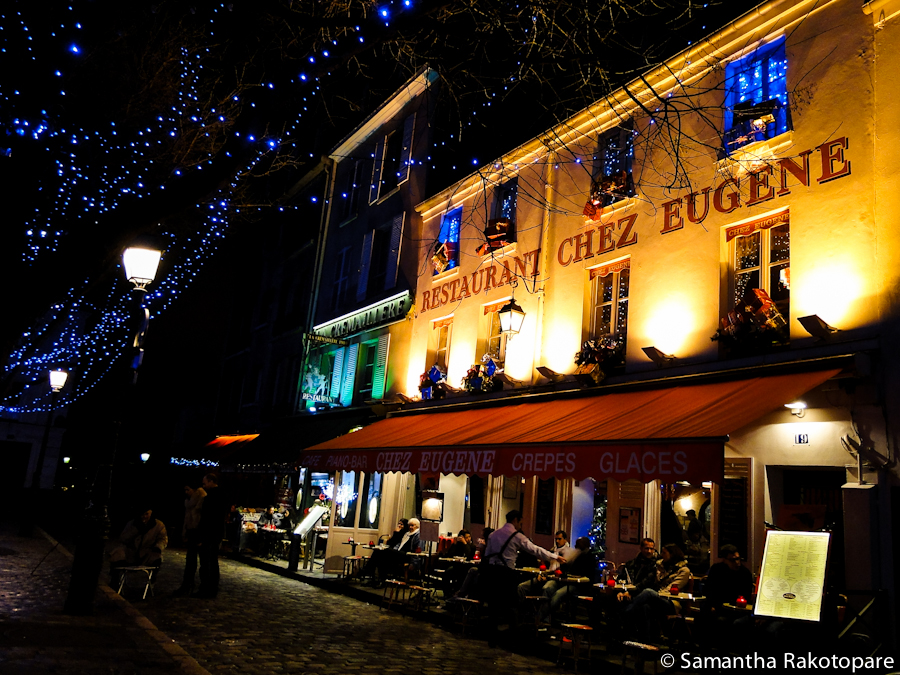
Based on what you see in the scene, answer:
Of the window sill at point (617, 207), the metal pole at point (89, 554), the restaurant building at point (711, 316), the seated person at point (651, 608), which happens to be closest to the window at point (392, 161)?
the restaurant building at point (711, 316)

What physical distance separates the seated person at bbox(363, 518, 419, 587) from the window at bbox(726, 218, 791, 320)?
7.20 meters

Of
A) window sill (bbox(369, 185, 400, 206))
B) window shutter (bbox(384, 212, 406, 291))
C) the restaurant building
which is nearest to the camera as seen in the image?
the restaurant building

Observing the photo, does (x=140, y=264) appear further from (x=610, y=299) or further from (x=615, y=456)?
(x=610, y=299)

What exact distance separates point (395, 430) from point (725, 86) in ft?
27.8

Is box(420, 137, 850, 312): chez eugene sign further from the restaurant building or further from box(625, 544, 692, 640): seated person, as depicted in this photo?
box(625, 544, 692, 640): seated person

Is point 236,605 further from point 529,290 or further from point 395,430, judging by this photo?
point 529,290

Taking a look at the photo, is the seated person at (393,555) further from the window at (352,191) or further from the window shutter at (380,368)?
the window at (352,191)

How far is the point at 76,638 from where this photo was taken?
645 cm

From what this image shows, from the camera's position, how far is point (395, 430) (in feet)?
45.0

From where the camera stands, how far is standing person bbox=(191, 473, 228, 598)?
10078mm

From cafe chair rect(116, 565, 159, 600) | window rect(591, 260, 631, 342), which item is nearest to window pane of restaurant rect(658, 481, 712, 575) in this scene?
window rect(591, 260, 631, 342)

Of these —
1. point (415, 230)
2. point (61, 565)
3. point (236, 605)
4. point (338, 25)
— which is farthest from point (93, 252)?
point (415, 230)

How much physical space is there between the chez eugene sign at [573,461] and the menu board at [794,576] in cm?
109

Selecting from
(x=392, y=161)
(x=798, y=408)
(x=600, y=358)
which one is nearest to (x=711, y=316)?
(x=798, y=408)
